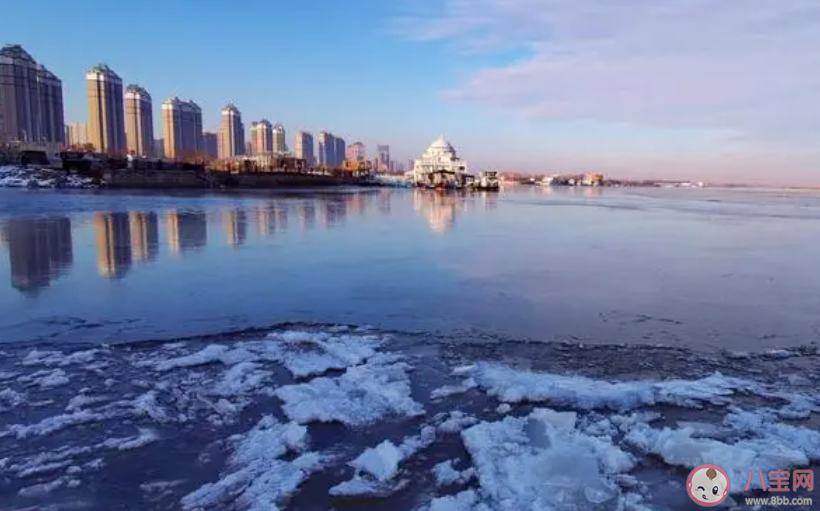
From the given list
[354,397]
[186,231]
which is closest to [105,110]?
[186,231]

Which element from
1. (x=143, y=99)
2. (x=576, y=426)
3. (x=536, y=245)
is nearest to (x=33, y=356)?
(x=576, y=426)

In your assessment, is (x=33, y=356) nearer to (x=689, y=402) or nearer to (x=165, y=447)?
(x=165, y=447)

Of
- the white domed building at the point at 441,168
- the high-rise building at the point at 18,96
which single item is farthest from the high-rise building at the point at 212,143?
the white domed building at the point at 441,168

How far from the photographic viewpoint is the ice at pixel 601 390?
412 centimetres

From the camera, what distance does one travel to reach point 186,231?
15438 mm

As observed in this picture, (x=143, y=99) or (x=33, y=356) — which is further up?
(x=143, y=99)

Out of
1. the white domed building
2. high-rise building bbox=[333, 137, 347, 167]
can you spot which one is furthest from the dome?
high-rise building bbox=[333, 137, 347, 167]

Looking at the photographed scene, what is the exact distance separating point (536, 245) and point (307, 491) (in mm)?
11723

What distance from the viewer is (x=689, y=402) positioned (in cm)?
412

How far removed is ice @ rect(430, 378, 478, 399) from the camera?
4.28m

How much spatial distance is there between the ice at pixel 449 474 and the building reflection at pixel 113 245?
7.15 meters

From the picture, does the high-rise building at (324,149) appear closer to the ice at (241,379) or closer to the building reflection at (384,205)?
the building reflection at (384,205)

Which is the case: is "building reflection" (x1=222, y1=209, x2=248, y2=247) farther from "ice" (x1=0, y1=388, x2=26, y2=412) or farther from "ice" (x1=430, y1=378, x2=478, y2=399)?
"ice" (x1=430, y1=378, x2=478, y2=399)

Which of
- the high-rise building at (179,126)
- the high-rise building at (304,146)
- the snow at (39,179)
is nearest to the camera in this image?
the snow at (39,179)
